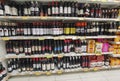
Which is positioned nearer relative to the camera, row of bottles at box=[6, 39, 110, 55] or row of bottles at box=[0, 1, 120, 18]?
row of bottles at box=[0, 1, 120, 18]

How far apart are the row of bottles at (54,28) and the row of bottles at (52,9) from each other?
19cm

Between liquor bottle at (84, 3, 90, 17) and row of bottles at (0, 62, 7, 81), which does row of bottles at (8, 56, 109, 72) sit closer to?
row of bottles at (0, 62, 7, 81)

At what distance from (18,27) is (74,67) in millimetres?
1390

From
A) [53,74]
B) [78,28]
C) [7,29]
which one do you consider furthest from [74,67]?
[7,29]

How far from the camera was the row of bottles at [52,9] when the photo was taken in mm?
1989

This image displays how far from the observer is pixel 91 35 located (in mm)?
2270

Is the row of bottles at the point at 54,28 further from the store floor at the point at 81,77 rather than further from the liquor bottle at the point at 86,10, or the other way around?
the store floor at the point at 81,77

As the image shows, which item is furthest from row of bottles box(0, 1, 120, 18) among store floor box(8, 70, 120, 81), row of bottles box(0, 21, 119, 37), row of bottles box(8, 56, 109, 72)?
store floor box(8, 70, 120, 81)

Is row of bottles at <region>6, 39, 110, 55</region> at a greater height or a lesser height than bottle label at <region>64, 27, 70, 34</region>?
lesser

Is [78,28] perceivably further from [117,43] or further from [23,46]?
[23,46]

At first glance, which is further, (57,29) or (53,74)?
(53,74)

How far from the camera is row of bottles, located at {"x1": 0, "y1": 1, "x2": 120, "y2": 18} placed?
1989 millimetres

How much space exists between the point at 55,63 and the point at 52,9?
115cm

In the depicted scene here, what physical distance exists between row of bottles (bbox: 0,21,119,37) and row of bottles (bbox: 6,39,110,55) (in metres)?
0.18
